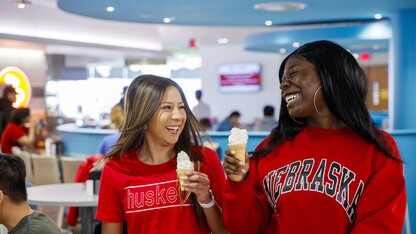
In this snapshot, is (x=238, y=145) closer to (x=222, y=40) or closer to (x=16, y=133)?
(x=16, y=133)

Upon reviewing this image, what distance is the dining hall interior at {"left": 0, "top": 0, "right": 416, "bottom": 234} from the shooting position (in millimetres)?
6785

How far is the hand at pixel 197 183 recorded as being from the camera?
2.02 metres

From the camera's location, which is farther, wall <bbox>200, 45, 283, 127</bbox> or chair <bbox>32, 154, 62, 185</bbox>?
wall <bbox>200, 45, 283, 127</bbox>

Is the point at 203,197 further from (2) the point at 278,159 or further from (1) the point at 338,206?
(1) the point at 338,206

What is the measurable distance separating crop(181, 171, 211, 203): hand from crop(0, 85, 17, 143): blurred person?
21.2ft

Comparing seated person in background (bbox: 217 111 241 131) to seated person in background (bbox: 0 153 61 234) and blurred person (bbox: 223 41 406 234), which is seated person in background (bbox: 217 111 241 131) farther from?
blurred person (bbox: 223 41 406 234)

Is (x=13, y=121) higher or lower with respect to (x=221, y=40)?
lower

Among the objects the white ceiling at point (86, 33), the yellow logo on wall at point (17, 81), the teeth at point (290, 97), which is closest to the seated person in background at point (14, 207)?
the teeth at point (290, 97)

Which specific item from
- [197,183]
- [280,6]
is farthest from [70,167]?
[197,183]

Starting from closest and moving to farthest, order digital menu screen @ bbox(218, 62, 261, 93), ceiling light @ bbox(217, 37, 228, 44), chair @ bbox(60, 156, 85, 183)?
chair @ bbox(60, 156, 85, 183) → ceiling light @ bbox(217, 37, 228, 44) → digital menu screen @ bbox(218, 62, 261, 93)

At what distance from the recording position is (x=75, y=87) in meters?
17.4

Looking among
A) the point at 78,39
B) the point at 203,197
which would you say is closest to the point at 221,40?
the point at 78,39

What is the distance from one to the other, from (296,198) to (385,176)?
282mm

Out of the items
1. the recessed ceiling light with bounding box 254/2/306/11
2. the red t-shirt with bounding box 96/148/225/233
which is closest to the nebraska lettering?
the red t-shirt with bounding box 96/148/225/233
